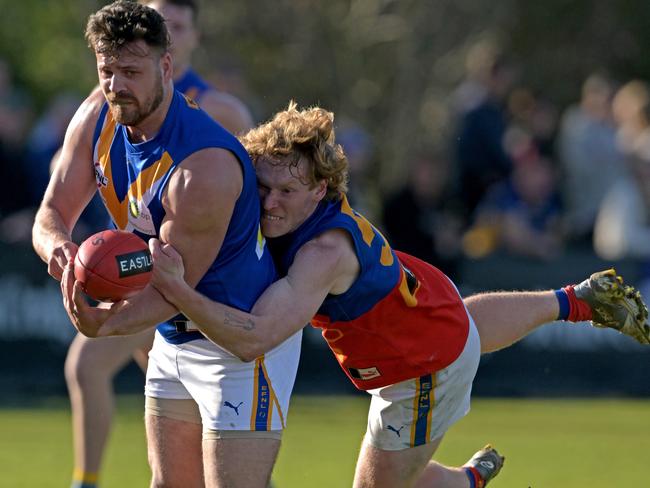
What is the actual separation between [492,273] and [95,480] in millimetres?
6085

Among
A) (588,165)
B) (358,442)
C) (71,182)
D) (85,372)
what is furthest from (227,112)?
(588,165)

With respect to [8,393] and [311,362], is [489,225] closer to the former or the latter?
[311,362]

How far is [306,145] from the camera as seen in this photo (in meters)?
5.54

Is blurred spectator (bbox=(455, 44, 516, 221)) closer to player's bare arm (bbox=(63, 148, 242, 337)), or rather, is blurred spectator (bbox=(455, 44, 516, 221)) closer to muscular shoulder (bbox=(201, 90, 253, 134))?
muscular shoulder (bbox=(201, 90, 253, 134))

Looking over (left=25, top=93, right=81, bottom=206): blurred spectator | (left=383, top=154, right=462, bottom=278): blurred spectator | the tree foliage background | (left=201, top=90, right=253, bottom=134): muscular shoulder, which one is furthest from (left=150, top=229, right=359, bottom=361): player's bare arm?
the tree foliage background

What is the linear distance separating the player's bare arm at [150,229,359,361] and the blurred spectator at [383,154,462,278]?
277 inches

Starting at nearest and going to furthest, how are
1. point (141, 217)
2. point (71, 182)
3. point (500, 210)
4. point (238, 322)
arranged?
point (238, 322) → point (141, 217) → point (71, 182) → point (500, 210)

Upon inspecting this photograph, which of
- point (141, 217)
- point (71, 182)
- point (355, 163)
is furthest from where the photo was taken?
point (355, 163)

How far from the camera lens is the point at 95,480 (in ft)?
23.6

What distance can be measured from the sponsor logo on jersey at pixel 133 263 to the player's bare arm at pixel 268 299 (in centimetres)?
8

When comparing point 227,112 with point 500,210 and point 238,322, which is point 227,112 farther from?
point 500,210

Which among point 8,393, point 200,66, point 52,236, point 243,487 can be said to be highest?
point 200,66

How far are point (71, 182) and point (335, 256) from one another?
120 cm

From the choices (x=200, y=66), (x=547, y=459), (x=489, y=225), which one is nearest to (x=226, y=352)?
(x=547, y=459)
